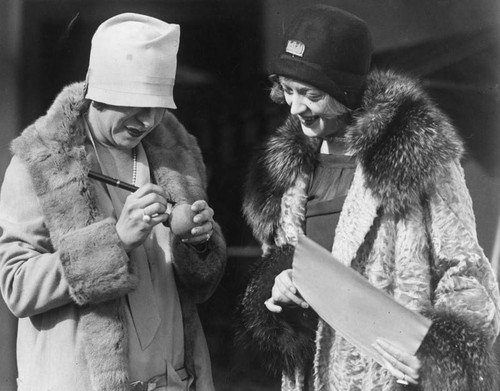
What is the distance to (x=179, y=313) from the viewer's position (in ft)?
8.50

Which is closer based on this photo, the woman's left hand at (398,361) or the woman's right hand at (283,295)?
the woman's left hand at (398,361)

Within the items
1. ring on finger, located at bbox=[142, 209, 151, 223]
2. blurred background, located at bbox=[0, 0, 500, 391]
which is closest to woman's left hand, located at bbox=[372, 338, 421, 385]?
ring on finger, located at bbox=[142, 209, 151, 223]

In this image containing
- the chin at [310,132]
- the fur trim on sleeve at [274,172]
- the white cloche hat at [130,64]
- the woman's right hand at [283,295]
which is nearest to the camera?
the white cloche hat at [130,64]

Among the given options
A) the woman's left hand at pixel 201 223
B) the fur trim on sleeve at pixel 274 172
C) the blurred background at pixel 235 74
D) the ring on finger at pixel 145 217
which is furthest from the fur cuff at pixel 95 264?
the blurred background at pixel 235 74

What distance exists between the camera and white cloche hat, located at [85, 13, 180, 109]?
2393mm

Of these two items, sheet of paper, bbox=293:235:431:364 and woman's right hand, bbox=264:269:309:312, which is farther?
woman's right hand, bbox=264:269:309:312

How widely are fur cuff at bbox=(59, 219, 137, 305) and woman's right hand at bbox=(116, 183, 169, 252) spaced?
3 centimetres

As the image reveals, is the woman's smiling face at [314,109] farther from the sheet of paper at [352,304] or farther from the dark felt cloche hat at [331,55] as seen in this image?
the sheet of paper at [352,304]

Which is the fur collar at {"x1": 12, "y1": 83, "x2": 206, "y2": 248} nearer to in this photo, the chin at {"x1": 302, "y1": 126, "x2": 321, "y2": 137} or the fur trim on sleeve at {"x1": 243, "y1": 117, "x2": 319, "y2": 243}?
the fur trim on sleeve at {"x1": 243, "y1": 117, "x2": 319, "y2": 243}

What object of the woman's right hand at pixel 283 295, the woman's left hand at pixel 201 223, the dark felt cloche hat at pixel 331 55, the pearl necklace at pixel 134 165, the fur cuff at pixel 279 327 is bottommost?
the fur cuff at pixel 279 327

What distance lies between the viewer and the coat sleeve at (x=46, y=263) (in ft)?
7.57

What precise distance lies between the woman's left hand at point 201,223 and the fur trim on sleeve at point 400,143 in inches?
19.1

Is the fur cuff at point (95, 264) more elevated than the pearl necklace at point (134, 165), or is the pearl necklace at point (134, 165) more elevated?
the pearl necklace at point (134, 165)

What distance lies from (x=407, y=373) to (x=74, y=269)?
96cm
